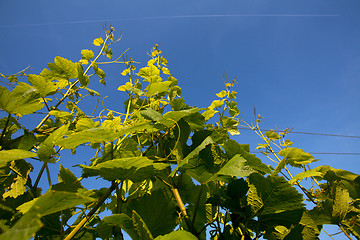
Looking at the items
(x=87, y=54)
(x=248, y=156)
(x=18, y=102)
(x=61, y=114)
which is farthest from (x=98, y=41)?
(x=248, y=156)

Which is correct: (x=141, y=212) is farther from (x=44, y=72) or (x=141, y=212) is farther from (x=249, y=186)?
(x=44, y=72)

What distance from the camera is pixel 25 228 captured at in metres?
0.18

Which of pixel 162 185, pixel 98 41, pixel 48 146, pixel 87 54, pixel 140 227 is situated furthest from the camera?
pixel 98 41

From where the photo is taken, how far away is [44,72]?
701 mm

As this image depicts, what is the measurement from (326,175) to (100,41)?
106cm

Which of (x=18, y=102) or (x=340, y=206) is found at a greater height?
(x=18, y=102)

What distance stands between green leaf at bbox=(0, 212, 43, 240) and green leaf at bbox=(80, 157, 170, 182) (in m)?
0.20

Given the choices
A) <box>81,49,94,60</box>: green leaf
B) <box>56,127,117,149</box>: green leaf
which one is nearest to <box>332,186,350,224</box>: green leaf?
<box>56,127,117,149</box>: green leaf

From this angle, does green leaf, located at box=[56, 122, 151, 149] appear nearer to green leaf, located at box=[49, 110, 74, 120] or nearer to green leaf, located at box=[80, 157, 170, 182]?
green leaf, located at box=[80, 157, 170, 182]

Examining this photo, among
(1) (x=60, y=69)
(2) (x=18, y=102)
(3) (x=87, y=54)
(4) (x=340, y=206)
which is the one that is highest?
(3) (x=87, y=54)

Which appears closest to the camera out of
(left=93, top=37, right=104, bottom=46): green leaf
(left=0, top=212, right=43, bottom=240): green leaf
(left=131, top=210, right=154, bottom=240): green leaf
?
(left=0, top=212, right=43, bottom=240): green leaf

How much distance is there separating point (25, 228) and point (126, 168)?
0.78 feet

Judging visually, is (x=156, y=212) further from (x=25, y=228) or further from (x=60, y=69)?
(x=60, y=69)

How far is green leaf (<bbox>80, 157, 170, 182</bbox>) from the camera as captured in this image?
39 centimetres
